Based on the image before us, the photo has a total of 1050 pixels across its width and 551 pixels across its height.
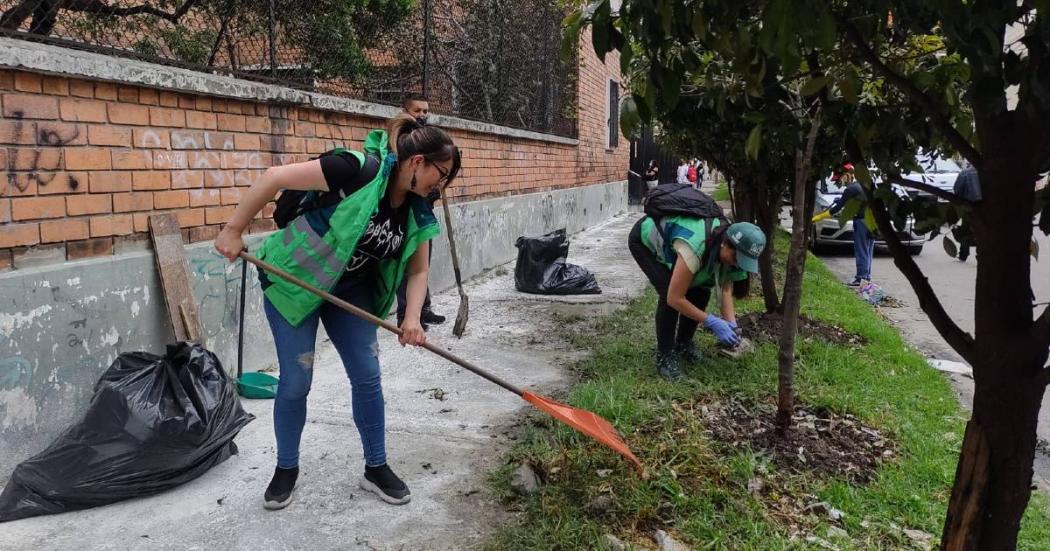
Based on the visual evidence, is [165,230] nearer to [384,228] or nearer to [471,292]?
[384,228]

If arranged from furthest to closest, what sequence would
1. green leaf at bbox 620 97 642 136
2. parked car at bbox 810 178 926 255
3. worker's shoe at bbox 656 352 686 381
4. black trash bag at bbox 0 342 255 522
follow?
parked car at bbox 810 178 926 255
worker's shoe at bbox 656 352 686 381
black trash bag at bbox 0 342 255 522
green leaf at bbox 620 97 642 136

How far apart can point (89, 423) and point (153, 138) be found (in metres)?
1.49

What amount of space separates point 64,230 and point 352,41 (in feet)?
10.4

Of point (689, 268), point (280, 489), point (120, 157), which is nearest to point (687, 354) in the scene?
point (689, 268)

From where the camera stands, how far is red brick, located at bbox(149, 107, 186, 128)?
144 inches

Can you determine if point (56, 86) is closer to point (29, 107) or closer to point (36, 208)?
point (29, 107)

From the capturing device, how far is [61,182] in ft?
10.5

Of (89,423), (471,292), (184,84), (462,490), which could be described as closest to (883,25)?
(462,490)

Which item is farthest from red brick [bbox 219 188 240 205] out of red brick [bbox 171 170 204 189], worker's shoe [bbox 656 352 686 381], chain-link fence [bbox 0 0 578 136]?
worker's shoe [bbox 656 352 686 381]

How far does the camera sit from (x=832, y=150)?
196 inches

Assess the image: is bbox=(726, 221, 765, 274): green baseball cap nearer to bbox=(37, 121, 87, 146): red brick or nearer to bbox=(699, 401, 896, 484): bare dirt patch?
bbox=(699, 401, 896, 484): bare dirt patch

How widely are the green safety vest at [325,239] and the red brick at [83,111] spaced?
3.74 feet

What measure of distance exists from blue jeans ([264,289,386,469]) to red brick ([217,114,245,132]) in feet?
5.69

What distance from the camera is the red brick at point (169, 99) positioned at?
12.2ft
